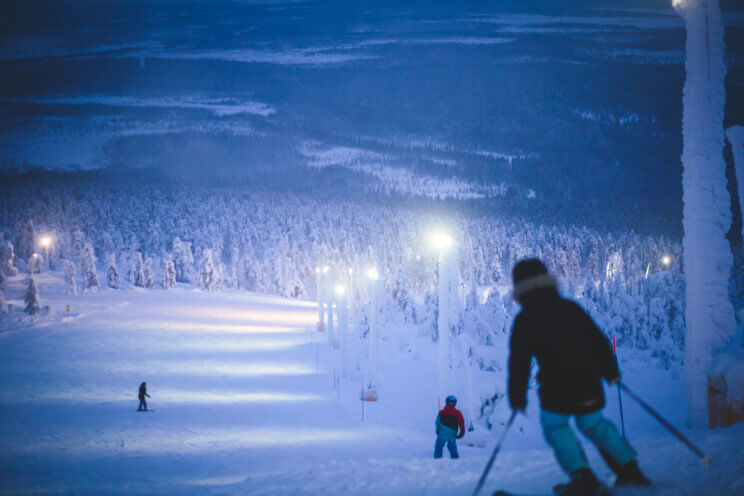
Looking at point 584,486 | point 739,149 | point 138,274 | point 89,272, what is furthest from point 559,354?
point 138,274

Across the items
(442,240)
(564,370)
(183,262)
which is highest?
(183,262)

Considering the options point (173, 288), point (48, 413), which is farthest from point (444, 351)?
point (173, 288)

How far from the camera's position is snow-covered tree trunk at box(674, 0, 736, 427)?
927 centimetres

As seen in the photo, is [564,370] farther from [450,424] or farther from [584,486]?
[450,424]

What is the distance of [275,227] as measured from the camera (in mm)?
197625

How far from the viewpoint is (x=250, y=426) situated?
47.4ft

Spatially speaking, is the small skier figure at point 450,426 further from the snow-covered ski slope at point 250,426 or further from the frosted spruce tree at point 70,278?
the frosted spruce tree at point 70,278

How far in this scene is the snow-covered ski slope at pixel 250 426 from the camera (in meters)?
6.14

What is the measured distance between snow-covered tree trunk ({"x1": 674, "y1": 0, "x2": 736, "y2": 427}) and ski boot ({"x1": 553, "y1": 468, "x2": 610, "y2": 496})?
25.7ft

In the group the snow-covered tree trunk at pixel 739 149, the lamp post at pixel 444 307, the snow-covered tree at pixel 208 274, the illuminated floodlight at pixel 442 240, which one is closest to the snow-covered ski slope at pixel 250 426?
the lamp post at pixel 444 307

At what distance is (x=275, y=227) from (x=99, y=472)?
192056mm

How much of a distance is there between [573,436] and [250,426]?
1309 centimetres

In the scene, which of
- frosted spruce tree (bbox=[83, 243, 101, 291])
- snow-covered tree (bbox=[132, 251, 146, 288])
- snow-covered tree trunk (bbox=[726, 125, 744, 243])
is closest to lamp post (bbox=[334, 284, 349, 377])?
snow-covered tree trunk (bbox=[726, 125, 744, 243])

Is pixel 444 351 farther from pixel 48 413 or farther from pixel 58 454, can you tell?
pixel 48 413
